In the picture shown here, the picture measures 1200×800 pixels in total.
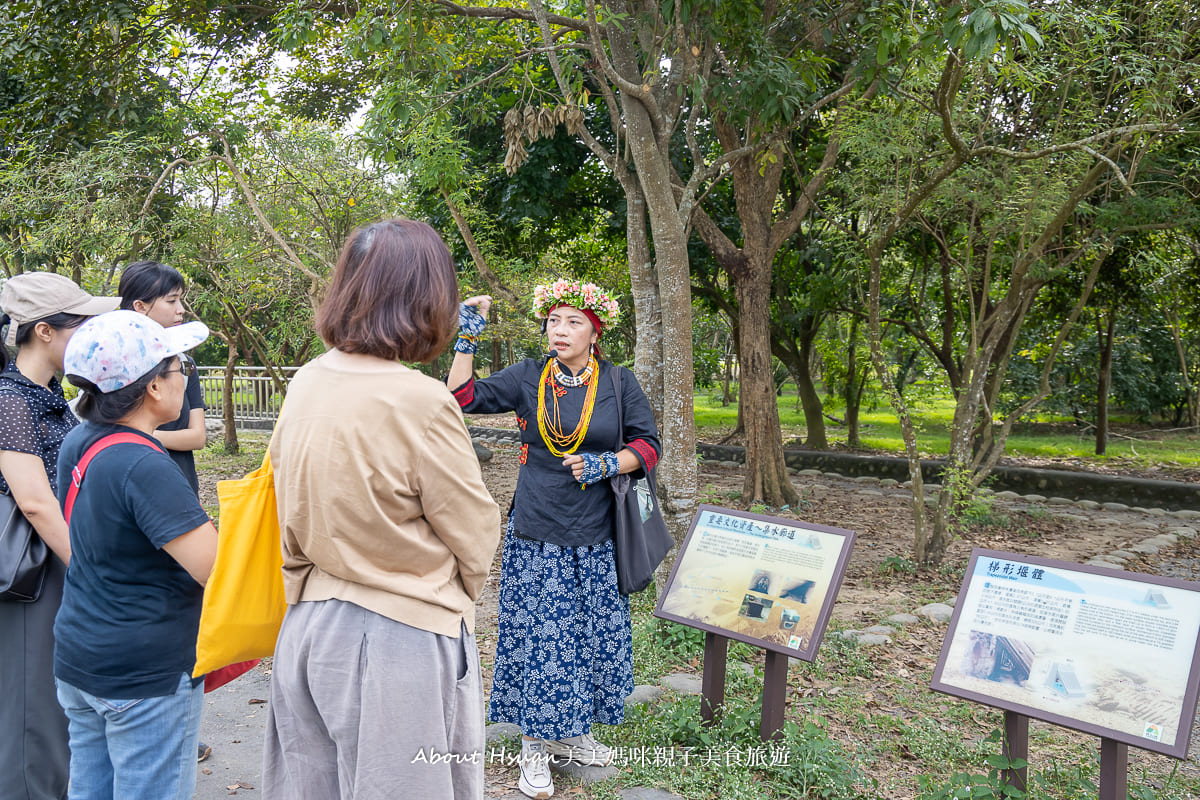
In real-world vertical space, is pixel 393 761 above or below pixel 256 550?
below

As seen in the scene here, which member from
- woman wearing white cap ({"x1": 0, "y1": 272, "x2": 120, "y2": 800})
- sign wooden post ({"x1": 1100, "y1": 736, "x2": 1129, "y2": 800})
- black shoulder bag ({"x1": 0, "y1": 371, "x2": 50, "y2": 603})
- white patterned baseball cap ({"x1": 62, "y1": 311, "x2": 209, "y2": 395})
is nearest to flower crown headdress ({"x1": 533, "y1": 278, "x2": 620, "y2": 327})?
white patterned baseball cap ({"x1": 62, "y1": 311, "x2": 209, "y2": 395})

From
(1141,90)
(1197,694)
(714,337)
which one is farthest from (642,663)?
(714,337)

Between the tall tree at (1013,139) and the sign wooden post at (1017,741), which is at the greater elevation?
the tall tree at (1013,139)

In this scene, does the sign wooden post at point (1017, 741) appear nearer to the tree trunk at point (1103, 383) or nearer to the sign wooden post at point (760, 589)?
the sign wooden post at point (760, 589)

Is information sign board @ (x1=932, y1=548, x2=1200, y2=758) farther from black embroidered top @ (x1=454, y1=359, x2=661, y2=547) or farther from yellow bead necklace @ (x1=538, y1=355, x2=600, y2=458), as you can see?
yellow bead necklace @ (x1=538, y1=355, x2=600, y2=458)

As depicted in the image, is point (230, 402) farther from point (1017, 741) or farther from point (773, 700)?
point (1017, 741)

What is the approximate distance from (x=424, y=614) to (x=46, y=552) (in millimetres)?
1343

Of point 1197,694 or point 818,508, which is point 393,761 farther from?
point 818,508

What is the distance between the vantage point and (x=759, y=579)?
3.34 m

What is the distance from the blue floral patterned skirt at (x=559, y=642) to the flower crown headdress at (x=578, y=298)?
0.95 m

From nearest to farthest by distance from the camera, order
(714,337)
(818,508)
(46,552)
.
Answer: (46,552), (818,508), (714,337)

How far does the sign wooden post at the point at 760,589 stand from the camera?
3162mm

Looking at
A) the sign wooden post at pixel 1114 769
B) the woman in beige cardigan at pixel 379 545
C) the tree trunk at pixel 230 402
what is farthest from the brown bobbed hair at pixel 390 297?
the tree trunk at pixel 230 402

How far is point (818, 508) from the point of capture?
9352mm
